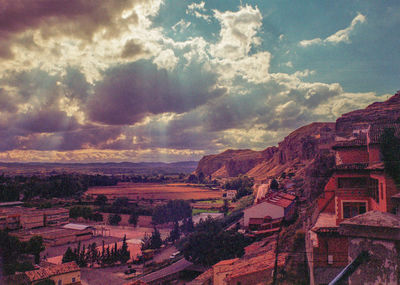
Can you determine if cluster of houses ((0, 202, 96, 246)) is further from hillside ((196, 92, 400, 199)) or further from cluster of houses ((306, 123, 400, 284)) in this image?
cluster of houses ((306, 123, 400, 284))

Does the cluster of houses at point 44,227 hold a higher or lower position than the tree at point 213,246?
lower

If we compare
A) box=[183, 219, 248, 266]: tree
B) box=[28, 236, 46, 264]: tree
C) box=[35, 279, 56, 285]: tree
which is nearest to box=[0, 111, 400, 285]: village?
→ box=[35, 279, 56, 285]: tree

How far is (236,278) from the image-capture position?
297 inches

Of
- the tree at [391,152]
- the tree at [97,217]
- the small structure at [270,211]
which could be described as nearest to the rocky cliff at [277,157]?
the small structure at [270,211]

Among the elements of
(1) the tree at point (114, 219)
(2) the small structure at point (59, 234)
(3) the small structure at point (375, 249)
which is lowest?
(1) the tree at point (114, 219)

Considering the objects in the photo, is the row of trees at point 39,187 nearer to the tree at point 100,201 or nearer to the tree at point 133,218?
the tree at point 100,201

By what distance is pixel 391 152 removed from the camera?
6.43 meters

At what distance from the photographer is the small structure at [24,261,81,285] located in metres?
12.1

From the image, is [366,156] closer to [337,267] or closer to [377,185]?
[377,185]

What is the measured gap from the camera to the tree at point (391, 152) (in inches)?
230

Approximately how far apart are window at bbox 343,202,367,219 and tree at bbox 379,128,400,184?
1202mm

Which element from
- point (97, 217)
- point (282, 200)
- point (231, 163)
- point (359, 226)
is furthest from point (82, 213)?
point (231, 163)

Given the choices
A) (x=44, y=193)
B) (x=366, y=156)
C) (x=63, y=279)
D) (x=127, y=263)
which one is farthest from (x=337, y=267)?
(x=44, y=193)

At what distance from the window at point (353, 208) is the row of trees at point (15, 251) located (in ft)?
45.0
